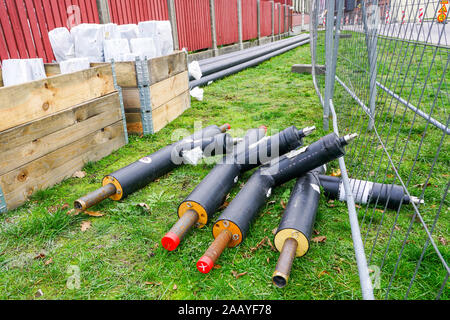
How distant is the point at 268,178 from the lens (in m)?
2.36

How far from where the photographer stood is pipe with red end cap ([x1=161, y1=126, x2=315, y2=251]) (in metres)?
1.95

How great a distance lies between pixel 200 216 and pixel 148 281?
56 cm

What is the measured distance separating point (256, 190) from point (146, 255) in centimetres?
89

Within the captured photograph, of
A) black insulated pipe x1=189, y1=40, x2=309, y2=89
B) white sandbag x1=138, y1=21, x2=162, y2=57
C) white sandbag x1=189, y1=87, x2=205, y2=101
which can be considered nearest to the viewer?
white sandbag x1=138, y1=21, x2=162, y2=57

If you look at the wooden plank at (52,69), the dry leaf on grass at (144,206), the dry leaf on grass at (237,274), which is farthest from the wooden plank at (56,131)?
the dry leaf on grass at (237,274)

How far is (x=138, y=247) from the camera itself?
6.62ft

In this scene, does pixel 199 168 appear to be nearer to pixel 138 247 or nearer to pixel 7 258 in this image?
pixel 138 247

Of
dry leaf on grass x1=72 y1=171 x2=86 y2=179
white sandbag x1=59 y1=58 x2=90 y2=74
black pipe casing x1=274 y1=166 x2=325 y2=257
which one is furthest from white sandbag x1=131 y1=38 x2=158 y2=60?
black pipe casing x1=274 y1=166 x2=325 y2=257

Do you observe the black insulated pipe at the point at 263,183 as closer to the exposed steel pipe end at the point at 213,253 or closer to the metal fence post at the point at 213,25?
the exposed steel pipe end at the point at 213,253

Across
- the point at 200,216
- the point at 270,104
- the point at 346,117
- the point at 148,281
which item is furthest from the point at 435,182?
the point at 270,104

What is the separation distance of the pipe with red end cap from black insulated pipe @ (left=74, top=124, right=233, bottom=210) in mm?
356

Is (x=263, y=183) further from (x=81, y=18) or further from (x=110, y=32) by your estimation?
(x=81, y=18)

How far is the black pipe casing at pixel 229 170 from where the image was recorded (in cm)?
211

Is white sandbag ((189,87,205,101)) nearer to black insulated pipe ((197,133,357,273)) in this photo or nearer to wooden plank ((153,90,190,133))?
wooden plank ((153,90,190,133))
